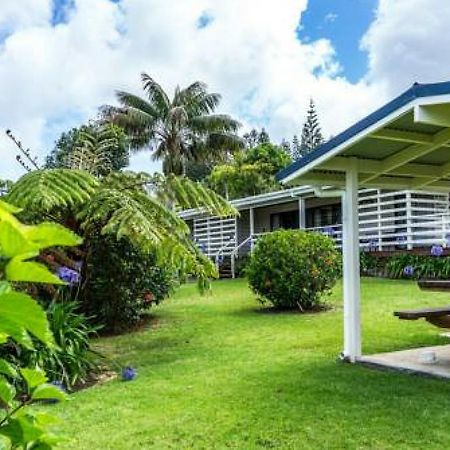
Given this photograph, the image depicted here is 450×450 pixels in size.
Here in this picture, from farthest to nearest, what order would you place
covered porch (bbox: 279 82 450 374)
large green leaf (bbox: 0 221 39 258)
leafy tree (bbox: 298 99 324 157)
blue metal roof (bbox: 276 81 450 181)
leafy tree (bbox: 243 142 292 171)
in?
leafy tree (bbox: 298 99 324 157) < leafy tree (bbox: 243 142 292 171) < covered porch (bbox: 279 82 450 374) < blue metal roof (bbox: 276 81 450 181) < large green leaf (bbox: 0 221 39 258)

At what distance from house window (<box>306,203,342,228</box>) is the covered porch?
54.6ft

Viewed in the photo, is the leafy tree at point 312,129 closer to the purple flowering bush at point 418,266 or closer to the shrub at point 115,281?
the purple flowering bush at point 418,266

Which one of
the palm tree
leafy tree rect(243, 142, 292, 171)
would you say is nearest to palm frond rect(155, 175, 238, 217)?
the palm tree

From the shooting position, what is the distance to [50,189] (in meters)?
6.84

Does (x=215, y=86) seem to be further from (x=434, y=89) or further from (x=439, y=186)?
(x=434, y=89)

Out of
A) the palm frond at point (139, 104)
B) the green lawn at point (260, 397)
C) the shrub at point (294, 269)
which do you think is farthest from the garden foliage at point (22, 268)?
the palm frond at point (139, 104)

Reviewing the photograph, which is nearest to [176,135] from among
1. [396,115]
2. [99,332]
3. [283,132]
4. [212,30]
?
[212,30]

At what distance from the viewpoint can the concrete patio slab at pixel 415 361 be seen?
644 cm

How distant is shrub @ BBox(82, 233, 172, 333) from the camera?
32.4ft

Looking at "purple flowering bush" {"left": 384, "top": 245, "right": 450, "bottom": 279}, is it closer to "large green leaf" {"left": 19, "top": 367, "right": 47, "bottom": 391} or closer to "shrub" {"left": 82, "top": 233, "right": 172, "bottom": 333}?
"shrub" {"left": 82, "top": 233, "right": 172, "bottom": 333}

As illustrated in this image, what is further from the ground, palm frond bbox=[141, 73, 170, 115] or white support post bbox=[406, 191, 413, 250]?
palm frond bbox=[141, 73, 170, 115]

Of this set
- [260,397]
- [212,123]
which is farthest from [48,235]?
[212,123]

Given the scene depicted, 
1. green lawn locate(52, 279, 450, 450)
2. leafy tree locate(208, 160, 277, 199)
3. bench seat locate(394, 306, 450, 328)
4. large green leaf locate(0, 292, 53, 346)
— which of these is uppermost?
leafy tree locate(208, 160, 277, 199)

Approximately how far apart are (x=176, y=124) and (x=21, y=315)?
2912 centimetres
